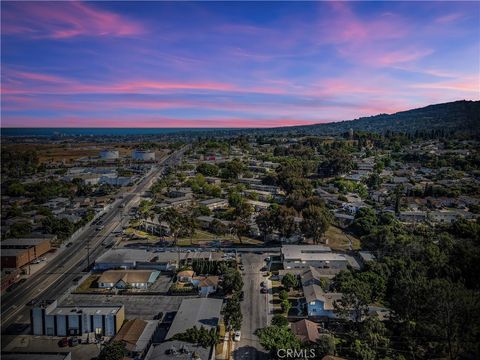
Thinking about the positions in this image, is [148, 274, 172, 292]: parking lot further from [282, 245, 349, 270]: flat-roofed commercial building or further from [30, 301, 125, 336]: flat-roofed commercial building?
[282, 245, 349, 270]: flat-roofed commercial building

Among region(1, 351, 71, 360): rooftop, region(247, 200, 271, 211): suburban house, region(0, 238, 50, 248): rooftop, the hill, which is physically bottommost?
region(1, 351, 71, 360): rooftop

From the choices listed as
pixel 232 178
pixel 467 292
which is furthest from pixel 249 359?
pixel 232 178

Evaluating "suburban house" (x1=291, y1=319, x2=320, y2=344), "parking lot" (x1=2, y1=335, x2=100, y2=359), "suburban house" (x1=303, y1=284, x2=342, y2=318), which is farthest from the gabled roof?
"parking lot" (x1=2, y1=335, x2=100, y2=359)

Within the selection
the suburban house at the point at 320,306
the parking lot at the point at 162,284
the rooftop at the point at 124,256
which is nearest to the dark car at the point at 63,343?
the parking lot at the point at 162,284

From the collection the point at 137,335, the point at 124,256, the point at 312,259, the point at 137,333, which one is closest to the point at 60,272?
the point at 124,256

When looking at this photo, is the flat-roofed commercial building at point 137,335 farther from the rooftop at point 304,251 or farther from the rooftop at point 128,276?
the rooftop at point 304,251

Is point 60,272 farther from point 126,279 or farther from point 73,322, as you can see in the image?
point 73,322

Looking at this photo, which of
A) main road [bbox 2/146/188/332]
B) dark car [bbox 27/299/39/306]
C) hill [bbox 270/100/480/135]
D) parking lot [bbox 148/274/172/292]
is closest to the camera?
main road [bbox 2/146/188/332]

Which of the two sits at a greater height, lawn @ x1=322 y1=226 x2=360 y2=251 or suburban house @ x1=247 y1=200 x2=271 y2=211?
suburban house @ x1=247 y1=200 x2=271 y2=211

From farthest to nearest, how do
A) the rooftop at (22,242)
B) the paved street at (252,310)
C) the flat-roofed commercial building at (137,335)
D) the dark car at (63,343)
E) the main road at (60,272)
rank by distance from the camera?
1. the rooftop at (22,242)
2. the main road at (60,272)
3. the dark car at (63,343)
4. the paved street at (252,310)
5. the flat-roofed commercial building at (137,335)
